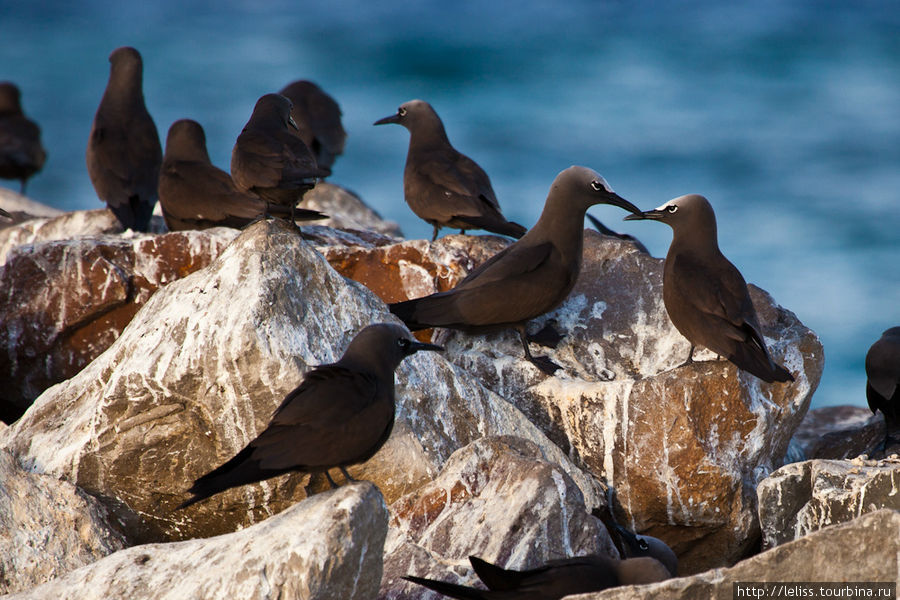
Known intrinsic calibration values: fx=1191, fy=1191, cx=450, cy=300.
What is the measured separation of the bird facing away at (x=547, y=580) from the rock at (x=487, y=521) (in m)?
0.50

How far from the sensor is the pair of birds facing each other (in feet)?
24.6

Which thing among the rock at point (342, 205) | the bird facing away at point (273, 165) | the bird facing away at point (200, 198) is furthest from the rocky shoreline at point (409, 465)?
the rock at point (342, 205)

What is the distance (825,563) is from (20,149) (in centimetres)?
2051

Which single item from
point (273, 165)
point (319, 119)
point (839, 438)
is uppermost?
point (319, 119)

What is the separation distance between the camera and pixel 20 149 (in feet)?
73.9

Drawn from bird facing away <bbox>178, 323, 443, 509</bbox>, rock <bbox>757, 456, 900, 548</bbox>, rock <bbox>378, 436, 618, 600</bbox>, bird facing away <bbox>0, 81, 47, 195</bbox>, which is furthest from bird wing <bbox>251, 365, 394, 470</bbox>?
bird facing away <bbox>0, 81, 47, 195</bbox>

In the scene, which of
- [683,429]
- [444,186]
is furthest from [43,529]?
[444,186]

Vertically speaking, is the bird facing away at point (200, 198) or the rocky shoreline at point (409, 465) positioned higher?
the bird facing away at point (200, 198)

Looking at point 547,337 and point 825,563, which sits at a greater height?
point 547,337

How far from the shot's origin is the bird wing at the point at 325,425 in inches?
207

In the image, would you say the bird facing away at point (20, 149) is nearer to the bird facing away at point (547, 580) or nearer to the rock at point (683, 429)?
the rock at point (683, 429)

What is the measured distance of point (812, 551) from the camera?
488cm

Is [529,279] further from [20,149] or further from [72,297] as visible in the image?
[20,149]

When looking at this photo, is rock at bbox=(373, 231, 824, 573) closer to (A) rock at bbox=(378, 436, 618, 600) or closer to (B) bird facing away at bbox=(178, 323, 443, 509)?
(A) rock at bbox=(378, 436, 618, 600)
